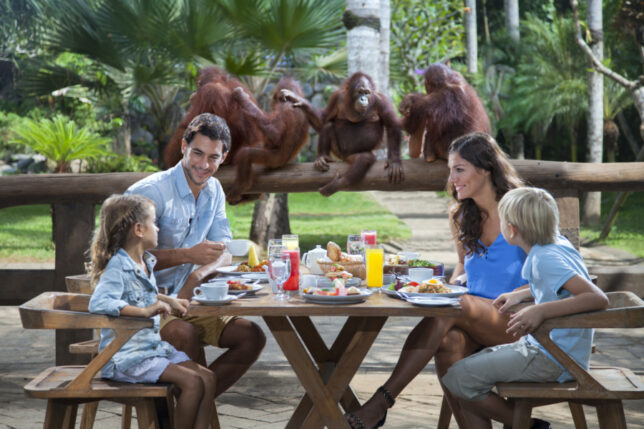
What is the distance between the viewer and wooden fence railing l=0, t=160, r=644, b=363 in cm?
404

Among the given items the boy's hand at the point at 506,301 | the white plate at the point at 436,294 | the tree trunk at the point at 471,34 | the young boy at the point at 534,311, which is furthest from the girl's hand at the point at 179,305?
the tree trunk at the point at 471,34

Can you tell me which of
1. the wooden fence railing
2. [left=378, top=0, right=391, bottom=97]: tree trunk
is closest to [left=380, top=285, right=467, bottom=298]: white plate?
the wooden fence railing

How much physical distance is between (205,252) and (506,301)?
109cm

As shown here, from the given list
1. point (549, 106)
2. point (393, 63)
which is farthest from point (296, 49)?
point (549, 106)

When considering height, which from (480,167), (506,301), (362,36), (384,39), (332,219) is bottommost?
(332,219)

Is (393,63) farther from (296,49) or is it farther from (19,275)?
(19,275)

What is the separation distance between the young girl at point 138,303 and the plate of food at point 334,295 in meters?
0.43

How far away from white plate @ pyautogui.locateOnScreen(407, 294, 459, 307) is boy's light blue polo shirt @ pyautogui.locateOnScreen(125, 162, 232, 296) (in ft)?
3.63

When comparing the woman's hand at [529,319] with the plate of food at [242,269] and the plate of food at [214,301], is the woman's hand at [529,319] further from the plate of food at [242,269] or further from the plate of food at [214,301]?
the plate of food at [242,269]

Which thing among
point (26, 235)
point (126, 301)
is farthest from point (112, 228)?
point (26, 235)

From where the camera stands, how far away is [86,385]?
2285mm

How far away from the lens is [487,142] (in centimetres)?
288

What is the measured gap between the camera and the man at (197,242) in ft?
9.24

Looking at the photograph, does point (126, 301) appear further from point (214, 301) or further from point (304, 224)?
point (304, 224)
